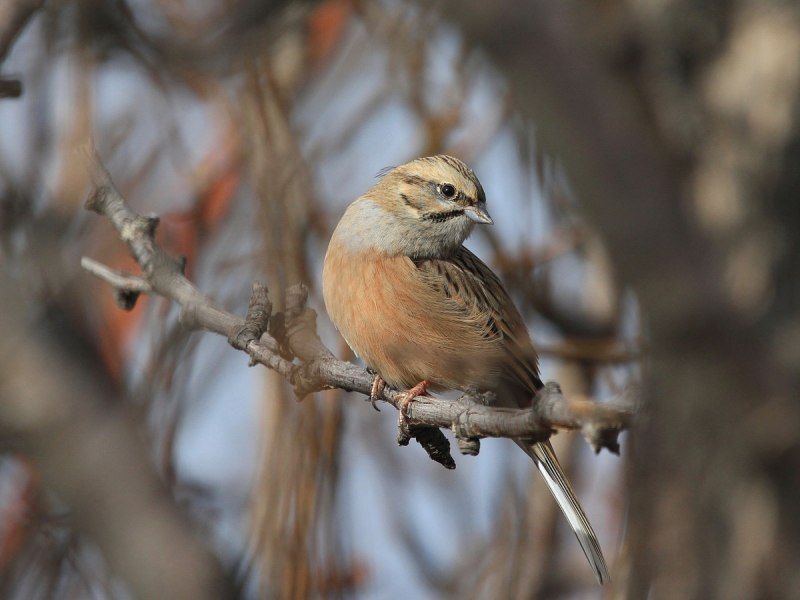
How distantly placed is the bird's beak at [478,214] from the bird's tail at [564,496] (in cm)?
138

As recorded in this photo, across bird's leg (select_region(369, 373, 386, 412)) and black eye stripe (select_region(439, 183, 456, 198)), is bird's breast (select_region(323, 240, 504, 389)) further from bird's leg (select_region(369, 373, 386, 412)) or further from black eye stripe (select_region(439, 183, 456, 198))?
black eye stripe (select_region(439, 183, 456, 198))

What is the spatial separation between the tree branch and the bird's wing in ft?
3.46

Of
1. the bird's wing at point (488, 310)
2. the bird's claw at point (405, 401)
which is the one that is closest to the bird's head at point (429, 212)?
the bird's wing at point (488, 310)

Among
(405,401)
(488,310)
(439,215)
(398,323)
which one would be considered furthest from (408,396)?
(439,215)

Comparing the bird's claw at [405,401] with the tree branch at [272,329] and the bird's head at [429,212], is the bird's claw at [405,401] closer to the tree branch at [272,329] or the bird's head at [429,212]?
the tree branch at [272,329]

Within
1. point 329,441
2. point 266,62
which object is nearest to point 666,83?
point 266,62

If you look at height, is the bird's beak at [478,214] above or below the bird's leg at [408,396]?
above

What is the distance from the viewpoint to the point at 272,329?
14.3 ft

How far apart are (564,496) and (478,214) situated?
177cm

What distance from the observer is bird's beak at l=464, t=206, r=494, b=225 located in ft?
19.8

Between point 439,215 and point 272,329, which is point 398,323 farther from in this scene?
point 272,329

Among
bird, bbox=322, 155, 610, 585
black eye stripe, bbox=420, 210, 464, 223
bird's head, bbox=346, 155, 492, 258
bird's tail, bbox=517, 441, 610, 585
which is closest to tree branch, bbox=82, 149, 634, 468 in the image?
→ bird, bbox=322, 155, 610, 585

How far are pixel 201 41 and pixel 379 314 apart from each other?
5.84ft

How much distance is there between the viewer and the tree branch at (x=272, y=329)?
3.94 m
